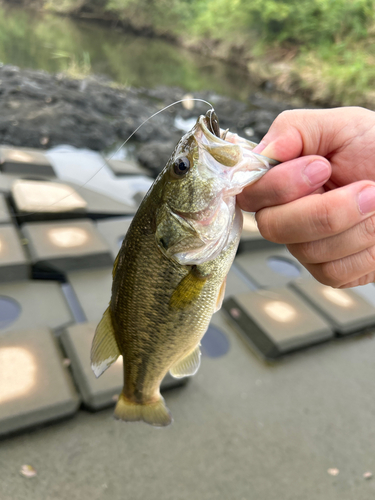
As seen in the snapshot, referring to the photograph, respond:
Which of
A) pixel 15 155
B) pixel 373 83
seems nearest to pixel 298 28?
pixel 373 83

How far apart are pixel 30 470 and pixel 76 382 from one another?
1.95ft

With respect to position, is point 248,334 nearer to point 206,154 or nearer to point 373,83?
point 206,154

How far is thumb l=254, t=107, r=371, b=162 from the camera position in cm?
132

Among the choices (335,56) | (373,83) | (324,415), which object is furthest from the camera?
(335,56)

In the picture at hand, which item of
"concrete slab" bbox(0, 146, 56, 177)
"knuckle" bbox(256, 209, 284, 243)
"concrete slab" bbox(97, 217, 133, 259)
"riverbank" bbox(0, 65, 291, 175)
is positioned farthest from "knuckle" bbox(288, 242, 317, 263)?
"riverbank" bbox(0, 65, 291, 175)

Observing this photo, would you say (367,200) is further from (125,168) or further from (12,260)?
(125,168)

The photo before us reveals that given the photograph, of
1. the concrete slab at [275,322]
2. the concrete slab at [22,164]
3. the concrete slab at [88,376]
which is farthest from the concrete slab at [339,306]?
the concrete slab at [22,164]

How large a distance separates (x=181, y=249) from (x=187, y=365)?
0.66m

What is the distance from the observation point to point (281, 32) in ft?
79.7

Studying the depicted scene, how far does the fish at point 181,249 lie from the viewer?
116cm

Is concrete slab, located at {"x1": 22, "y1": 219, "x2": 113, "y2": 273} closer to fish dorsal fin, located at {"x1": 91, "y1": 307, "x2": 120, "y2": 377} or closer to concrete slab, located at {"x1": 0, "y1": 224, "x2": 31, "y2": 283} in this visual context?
concrete slab, located at {"x1": 0, "y1": 224, "x2": 31, "y2": 283}

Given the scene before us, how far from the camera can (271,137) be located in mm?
1341

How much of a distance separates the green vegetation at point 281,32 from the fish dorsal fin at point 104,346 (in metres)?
15.4

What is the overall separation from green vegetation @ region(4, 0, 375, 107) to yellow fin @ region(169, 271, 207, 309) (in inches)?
600
